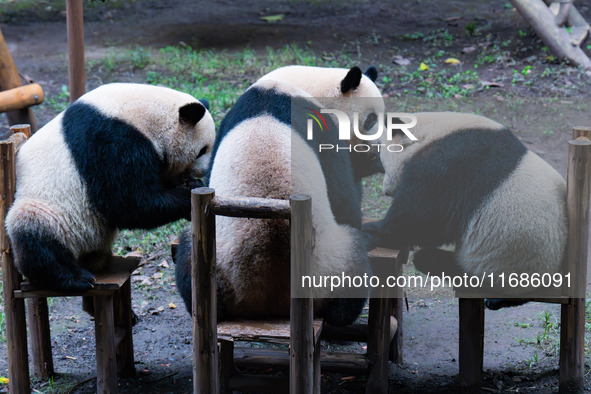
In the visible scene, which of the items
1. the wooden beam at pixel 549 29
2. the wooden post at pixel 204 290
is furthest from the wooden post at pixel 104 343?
the wooden beam at pixel 549 29

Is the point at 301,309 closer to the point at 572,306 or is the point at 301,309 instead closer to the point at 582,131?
the point at 572,306

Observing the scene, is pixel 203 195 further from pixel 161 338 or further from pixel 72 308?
pixel 72 308

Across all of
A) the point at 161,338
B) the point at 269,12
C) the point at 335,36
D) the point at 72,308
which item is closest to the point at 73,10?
the point at 72,308

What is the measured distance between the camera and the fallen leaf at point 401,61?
892 centimetres

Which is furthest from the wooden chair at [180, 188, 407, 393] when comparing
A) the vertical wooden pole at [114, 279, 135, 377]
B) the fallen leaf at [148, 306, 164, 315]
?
the fallen leaf at [148, 306, 164, 315]

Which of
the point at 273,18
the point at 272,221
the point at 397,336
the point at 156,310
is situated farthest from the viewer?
the point at 273,18

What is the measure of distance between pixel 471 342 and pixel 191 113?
1.89 metres

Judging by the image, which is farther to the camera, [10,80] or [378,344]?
[10,80]

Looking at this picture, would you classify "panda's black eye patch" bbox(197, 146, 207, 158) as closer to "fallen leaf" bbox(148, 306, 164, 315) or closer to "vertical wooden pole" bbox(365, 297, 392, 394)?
"vertical wooden pole" bbox(365, 297, 392, 394)

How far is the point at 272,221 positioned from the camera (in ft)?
10.2

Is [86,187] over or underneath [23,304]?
over

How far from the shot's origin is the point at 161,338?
4.51 m

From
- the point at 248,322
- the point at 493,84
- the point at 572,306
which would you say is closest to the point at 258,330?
the point at 248,322

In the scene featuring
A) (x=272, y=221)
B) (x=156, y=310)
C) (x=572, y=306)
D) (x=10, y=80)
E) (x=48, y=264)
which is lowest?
(x=156, y=310)
